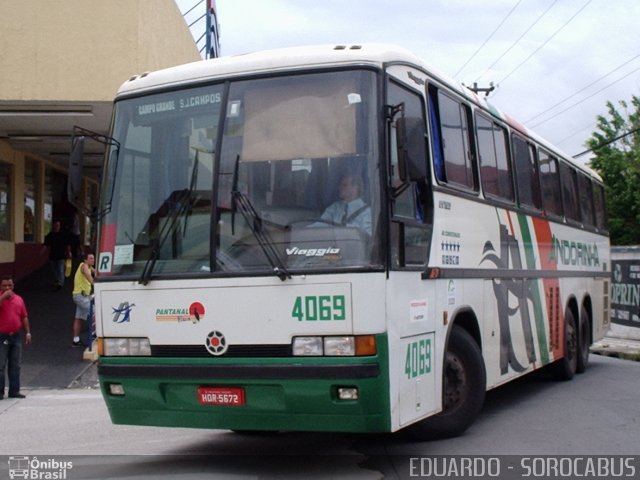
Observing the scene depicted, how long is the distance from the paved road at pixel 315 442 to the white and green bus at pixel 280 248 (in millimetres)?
559

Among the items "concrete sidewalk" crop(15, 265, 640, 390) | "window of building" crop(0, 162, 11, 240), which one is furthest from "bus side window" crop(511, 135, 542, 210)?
"window of building" crop(0, 162, 11, 240)

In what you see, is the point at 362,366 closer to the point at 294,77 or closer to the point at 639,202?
the point at 294,77

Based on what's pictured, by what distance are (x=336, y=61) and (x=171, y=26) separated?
45.0 feet

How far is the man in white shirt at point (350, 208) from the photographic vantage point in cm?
711

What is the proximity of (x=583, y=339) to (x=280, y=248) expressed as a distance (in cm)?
938

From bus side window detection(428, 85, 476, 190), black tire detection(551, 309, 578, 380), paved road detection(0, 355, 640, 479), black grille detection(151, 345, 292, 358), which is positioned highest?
bus side window detection(428, 85, 476, 190)

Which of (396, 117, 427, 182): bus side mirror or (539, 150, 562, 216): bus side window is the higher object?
(539, 150, 562, 216): bus side window

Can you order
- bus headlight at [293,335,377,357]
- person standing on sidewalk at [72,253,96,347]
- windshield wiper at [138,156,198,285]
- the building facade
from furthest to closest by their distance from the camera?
the building facade
person standing on sidewalk at [72,253,96,347]
windshield wiper at [138,156,198,285]
bus headlight at [293,335,377,357]

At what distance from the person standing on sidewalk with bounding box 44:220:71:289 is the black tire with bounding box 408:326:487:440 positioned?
54.0 feet

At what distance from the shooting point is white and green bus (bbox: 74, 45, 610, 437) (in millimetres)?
7039

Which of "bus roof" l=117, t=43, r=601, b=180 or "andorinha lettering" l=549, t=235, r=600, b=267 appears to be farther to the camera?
"andorinha lettering" l=549, t=235, r=600, b=267

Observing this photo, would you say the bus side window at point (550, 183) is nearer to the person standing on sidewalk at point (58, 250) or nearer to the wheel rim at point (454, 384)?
the wheel rim at point (454, 384)

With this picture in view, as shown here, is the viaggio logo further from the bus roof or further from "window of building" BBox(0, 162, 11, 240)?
"window of building" BBox(0, 162, 11, 240)

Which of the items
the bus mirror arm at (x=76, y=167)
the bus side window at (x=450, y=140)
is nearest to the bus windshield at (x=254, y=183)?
the bus mirror arm at (x=76, y=167)
